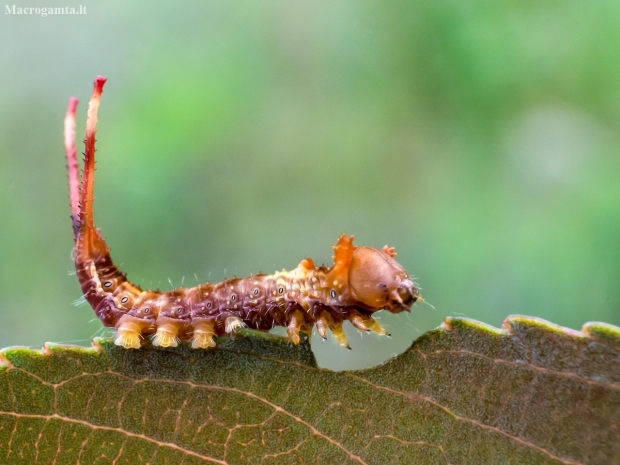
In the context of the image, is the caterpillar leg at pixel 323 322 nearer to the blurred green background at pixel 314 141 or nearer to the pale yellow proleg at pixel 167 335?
the pale yellow proleg at pixel 167 335

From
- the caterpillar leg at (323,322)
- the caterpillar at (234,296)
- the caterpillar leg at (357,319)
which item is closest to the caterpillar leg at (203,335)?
the caterpillar at (234,296)

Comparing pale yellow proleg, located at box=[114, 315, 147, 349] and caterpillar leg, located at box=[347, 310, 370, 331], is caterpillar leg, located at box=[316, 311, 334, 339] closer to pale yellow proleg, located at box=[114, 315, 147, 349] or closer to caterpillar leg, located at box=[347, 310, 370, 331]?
caterpillar leg, located at box=[347, 310, 370, 331]

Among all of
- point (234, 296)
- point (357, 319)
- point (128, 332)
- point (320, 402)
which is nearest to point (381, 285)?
point (357, 319)

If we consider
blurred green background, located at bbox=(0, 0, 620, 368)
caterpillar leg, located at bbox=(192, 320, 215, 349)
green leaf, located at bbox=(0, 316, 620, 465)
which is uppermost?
blurred green background, located at bbox=(0, 0, 620, 368)

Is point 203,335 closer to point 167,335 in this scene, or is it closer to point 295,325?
point 167,335

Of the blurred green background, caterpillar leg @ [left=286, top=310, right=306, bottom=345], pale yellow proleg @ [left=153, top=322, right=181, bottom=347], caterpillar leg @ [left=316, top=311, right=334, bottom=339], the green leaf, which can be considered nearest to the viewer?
the green leaf

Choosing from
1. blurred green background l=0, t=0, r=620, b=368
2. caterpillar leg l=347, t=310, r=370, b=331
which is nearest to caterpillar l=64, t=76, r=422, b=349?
caterpillar leg l=347, t=310, r=370, b=331

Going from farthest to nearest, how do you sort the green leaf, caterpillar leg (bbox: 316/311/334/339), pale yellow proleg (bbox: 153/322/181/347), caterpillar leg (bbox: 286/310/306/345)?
1. caterpillar leg (bbox: 316/311/334/339)
2. pale yellow proleg (bbox: 153/322/181/347)
3. caterpillar leg (bbox: 286/310/306/345)
4. the green leaf

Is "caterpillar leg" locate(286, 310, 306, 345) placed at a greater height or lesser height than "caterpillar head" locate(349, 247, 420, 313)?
lesser
